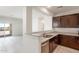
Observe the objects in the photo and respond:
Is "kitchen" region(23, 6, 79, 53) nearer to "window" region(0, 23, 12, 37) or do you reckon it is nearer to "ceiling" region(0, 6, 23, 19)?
"ceiling" region(0, 6, 23, 19)

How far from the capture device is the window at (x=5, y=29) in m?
1.10

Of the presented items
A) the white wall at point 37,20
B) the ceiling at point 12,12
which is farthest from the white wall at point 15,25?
the white wall at point 37,20

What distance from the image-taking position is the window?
1.10 m

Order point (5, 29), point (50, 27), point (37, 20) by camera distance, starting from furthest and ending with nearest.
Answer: point (50, 27), point (37, 20), point (5, 29)

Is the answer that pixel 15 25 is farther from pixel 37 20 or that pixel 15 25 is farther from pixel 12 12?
pixel 37 20

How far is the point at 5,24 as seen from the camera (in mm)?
1131

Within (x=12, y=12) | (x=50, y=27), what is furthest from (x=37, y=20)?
(x=12, y=12)

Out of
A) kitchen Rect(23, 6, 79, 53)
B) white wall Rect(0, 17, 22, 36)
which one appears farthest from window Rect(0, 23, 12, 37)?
kitchen Rect(23, 6, 79, 53)

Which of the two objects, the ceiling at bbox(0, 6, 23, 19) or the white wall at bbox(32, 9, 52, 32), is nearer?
the ceiling at bbox(0, 6, 23, 19)

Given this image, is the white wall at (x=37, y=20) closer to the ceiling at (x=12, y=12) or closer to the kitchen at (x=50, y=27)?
the kitchen at (x=50, y=27)

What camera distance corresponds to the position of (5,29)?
1123mm

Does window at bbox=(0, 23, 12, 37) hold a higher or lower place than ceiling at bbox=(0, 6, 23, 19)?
lower
